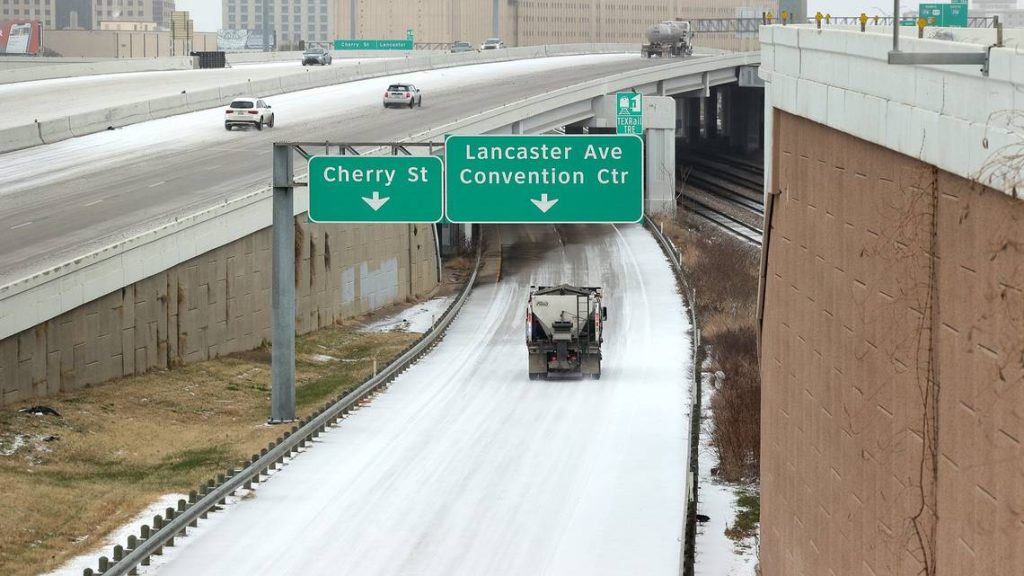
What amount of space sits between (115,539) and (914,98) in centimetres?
1460

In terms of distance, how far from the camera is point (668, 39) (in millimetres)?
117562

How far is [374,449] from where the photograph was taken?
2900cm

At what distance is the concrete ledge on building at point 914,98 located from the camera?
9898 mm

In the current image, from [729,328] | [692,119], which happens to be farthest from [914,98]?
[692,119]

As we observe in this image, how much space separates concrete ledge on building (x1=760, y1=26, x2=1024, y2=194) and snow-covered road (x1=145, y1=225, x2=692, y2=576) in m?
8.15

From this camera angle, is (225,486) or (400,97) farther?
(400,97)

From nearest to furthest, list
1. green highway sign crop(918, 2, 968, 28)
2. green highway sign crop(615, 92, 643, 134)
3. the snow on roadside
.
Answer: green highway sign crop(918, 2, 968, 28), the snow on roadside, green highway sign crop(615, 92, 643, 134)

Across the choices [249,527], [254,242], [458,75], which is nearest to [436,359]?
[254,242]

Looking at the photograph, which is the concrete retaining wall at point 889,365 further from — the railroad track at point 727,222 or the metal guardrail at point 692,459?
the railroad track at point 727,222

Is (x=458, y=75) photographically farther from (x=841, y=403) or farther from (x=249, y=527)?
(x=841, y=403)

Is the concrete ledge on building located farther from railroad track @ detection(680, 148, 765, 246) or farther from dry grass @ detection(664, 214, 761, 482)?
railroad track @ detection(680, 148, 765, 246)

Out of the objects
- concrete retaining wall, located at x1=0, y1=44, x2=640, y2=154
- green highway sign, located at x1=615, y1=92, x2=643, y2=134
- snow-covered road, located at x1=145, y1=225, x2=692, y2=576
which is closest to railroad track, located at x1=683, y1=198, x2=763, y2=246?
green highway sign, located at x1=615, y1=92, x2=643, y2=134

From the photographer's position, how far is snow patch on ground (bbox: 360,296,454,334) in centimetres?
5059

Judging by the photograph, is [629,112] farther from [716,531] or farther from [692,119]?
[692,119]
